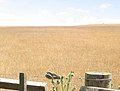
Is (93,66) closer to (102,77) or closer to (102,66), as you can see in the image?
(102,66)

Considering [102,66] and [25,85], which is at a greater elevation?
[25,85]

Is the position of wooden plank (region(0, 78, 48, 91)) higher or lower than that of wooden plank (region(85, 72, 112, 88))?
lower

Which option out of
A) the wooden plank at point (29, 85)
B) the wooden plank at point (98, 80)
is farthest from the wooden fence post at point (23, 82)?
the wooden plank at point (98, 80)

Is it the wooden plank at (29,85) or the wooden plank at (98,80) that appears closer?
the wooden plank at (98,80)

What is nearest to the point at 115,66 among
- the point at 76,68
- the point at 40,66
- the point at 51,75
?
the point at 76,68

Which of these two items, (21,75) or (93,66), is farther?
(93,66)

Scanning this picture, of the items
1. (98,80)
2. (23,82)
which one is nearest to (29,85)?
(23,82)

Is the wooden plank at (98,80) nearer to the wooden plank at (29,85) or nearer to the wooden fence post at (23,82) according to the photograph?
the wooden plank at (29,85)

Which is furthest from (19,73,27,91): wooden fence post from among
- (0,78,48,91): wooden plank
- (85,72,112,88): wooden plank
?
(85,72,112,88): wooden plank

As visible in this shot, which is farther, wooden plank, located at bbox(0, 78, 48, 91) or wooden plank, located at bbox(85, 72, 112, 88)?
wooden plank, located at bbox(0, 78, 48, 91)

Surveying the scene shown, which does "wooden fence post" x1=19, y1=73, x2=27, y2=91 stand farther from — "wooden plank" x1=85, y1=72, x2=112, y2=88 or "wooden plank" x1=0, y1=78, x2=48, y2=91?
"wooden plank" x1=85, y1=72, x2=112, y2=88

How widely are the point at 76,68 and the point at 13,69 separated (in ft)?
10.4

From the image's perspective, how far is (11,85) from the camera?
14.4 feet

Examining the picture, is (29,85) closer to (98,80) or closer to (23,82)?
(23,82)
